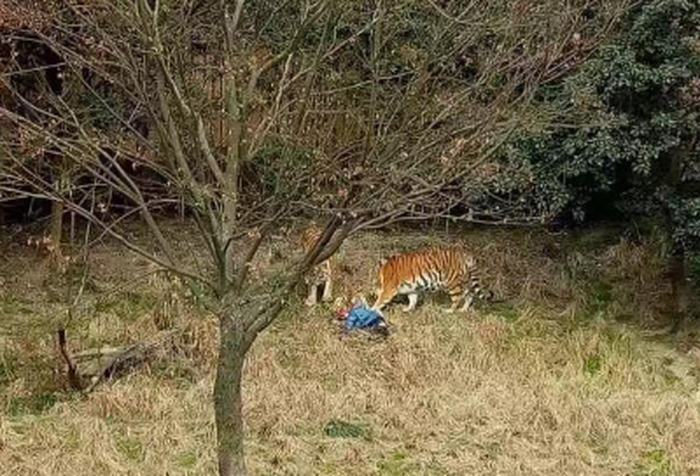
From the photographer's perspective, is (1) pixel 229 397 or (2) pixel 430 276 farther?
(2) pixel 430 276

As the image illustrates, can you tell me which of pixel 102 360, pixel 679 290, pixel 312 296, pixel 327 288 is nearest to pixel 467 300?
pixel 327 288

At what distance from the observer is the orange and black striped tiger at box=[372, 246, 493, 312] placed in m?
10.7

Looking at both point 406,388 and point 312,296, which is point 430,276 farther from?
point 406,388

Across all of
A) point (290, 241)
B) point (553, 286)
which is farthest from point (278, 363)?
point (553, 286)

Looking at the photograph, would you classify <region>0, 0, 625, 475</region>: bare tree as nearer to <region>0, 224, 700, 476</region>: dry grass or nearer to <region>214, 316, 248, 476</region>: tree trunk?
<region>214, 316, 248, 476</region>: tree trunk

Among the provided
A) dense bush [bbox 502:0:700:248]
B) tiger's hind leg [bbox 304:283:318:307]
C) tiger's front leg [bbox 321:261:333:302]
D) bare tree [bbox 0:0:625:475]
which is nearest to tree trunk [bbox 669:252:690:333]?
dense bush [bbox 502:0:700:248]

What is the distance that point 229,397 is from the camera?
5797 mm

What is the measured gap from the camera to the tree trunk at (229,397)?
5.67 m

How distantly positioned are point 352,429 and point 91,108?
2.96 metres

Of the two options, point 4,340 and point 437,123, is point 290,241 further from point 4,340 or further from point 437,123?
point 437,123

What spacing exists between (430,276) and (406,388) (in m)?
2.57

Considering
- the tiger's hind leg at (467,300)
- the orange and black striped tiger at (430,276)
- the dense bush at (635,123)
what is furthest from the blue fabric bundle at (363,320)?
the dense bush at (635,123)

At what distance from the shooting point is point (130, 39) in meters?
5.38

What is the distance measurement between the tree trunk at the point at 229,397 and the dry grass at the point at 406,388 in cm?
107
